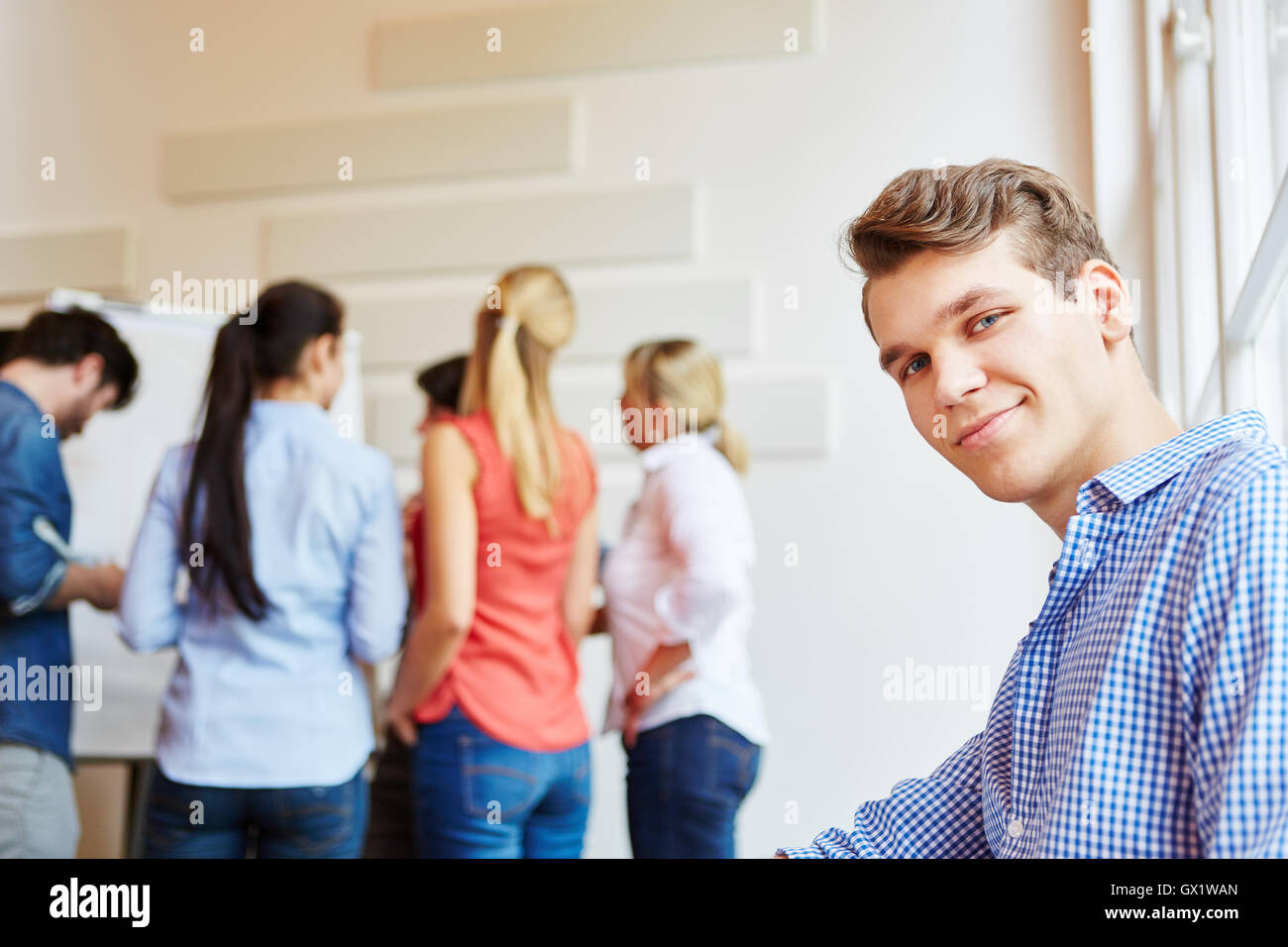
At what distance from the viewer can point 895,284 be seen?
3.09 feet

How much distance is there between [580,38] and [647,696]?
2193 mm

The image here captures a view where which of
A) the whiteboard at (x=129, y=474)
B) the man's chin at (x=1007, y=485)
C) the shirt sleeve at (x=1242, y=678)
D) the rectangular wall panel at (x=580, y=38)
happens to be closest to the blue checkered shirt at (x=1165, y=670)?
the shirt sleeve at (x=1242, y=678)

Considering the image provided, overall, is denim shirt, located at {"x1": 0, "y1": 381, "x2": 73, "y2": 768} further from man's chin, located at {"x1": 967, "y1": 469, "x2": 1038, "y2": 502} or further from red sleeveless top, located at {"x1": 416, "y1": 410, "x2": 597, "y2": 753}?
man's chin, located at {"x1": 967, "y1": 469, "x2": 1038, "y2": 502}

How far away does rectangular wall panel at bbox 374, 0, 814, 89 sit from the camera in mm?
3414

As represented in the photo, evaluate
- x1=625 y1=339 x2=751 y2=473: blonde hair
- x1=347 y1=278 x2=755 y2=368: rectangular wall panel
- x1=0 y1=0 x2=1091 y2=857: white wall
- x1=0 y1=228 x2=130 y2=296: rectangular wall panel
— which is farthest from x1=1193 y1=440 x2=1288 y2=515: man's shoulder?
x1=0 y1=228 x2=130 y2=296: rectangular wall panel

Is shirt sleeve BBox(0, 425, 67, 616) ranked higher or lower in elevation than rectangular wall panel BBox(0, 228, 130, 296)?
lower

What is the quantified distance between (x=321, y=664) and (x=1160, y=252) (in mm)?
2073

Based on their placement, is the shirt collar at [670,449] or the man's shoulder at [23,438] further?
the shirt collar at [670,449]

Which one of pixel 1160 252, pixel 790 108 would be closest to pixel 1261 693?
pixel 1160 252

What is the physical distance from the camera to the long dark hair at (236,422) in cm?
201

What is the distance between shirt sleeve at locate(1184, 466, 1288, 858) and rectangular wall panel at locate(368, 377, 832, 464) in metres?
2.56

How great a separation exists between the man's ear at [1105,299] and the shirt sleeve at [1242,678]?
0.30 meters

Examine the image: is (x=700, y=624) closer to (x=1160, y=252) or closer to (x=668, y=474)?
(x=668, y=474)

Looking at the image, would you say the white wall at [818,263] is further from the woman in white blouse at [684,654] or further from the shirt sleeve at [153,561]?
the shirt sleeve at [153,561]
